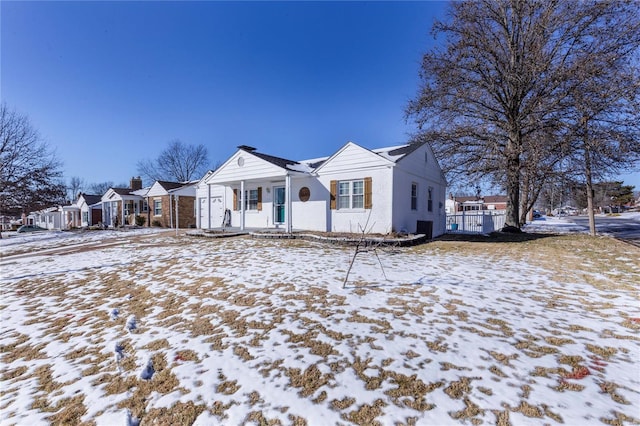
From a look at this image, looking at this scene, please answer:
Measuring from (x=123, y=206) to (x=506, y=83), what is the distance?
32.2 meters

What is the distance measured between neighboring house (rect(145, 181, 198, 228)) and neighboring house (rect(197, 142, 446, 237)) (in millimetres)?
9367

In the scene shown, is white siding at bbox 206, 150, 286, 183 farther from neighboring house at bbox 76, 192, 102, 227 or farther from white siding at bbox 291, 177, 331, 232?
neighboring house at bbox 76, 192, 102, 227

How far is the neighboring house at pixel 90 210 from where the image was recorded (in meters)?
33.2

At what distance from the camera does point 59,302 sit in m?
5.81

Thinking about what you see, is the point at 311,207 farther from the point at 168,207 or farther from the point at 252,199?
the point at 168,207

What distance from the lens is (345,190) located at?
41.4 ft

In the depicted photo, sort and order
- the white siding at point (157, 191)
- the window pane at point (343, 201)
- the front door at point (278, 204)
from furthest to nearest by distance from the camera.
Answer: the white siding at point (157, 191) → the front door at point (278, 204) → the window pane at point (343, 201)

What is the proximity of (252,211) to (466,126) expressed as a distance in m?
12.7

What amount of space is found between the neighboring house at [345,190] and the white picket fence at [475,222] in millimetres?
2459

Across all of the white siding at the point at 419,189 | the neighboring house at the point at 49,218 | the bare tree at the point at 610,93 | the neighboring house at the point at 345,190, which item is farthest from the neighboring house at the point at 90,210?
the bare tree at the point at 610,93

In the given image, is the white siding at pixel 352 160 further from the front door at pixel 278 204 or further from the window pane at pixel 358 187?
the front door at pixel 278 204

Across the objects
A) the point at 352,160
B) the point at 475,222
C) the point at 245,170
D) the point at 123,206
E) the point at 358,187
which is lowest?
the point at 475,222

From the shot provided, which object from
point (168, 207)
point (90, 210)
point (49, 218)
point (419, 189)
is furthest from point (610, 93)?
point (49, 218)

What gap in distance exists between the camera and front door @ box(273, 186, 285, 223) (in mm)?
14781
